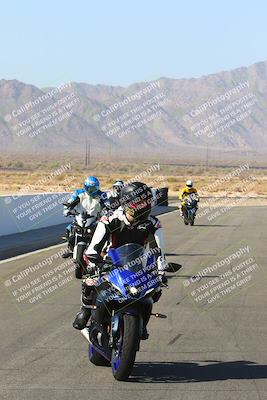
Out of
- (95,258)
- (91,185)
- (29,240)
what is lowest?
(29,240)

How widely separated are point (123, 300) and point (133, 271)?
25cm

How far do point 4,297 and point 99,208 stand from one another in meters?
2.45

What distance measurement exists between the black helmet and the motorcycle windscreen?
0.99ft

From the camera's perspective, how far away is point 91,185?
13.4m

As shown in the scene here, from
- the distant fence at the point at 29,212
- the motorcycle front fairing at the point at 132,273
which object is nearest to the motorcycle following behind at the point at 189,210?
the distant fence at the point at 29,212

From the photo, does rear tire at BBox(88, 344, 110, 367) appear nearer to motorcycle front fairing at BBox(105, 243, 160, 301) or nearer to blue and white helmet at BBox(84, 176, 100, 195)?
motorcycle front fairing at BBox(105, 243, 160, 301)

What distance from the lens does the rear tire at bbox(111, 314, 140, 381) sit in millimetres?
7008

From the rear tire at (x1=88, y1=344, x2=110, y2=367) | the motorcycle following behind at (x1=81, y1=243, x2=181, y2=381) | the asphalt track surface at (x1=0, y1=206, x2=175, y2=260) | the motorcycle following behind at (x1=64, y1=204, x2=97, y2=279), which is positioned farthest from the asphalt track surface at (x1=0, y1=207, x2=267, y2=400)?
the asphalt track surface at (x1=0, y1=206, x2=175, y2=260)

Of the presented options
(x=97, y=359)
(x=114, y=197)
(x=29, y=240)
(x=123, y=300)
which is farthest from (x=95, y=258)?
(x=29, y=240)

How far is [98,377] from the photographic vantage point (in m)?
7.53

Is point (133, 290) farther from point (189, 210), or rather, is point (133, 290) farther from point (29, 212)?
point (189, 210)

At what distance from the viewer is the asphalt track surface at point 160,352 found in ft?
23.3

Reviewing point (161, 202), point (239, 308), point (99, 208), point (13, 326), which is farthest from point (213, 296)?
point (161, 202)

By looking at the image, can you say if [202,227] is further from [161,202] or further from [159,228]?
[159,228]
